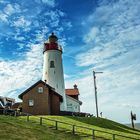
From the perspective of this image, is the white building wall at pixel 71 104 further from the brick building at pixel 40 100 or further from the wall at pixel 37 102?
the wall at pixel 37 102

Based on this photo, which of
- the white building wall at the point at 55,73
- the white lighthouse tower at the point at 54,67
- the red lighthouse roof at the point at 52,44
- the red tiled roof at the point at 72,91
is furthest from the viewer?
the red tiled roof at the point at 72,91

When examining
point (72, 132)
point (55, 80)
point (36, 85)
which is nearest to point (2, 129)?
point (72, 132)

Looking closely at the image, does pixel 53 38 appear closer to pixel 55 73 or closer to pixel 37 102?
pixel 55 73

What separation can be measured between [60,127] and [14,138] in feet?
32.0

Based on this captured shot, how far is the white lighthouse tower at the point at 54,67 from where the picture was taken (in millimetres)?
66938

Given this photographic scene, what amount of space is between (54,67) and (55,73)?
1.38m

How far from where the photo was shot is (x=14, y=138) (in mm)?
28953

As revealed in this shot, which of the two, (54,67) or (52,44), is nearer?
(54,67)

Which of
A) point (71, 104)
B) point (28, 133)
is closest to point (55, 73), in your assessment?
point (71, 104)

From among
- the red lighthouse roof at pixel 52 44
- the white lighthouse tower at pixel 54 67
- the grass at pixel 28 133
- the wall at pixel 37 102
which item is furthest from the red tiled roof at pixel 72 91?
the grass at pixel 28 133

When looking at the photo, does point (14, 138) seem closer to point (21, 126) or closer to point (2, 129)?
point (2, 129)

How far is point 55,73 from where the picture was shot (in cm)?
6756

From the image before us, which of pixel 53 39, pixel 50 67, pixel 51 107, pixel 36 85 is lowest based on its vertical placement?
pixel 51 107

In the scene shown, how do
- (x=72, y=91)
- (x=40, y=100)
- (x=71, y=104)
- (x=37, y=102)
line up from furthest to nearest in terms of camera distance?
(x=72, y=91)
(x=71, y=104)
(x=40, y=100)
(x=37, y=102)
